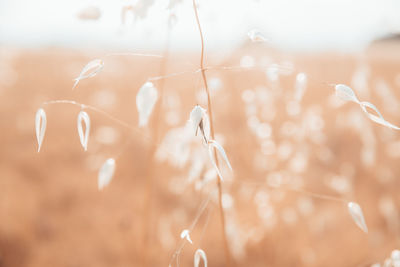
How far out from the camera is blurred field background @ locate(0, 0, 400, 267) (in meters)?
0.80

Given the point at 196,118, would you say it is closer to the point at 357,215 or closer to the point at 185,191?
the point at 357,215

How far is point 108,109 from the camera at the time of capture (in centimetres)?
132

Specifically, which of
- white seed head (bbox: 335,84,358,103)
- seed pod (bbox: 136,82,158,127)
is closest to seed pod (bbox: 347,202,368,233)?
white seed head (bbox: 335,84,358,103)

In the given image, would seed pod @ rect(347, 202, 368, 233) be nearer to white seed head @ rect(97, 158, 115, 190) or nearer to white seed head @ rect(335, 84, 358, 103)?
white seed head @ rect(335, 84, 358, 103)

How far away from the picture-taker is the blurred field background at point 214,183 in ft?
2.63

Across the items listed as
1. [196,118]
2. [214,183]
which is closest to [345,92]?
[196,118]

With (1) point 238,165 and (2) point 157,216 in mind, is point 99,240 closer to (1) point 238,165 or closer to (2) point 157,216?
(2) point 157,216

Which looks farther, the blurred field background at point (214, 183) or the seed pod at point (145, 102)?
the blurred field background at point (214, 183)

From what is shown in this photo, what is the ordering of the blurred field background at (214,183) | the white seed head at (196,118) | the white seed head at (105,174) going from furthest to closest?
the blurred field background at (214,183)
the white seed head at (105,174)
the white seed head at (196,118)

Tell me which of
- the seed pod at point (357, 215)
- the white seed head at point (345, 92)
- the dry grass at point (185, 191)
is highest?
the white seed head at point (345, 92)

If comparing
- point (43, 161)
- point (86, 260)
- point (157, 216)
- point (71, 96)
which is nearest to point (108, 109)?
point (71, 96)

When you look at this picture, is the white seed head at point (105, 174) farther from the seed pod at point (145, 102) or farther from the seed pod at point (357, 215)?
the seed pod at point (357, 215)

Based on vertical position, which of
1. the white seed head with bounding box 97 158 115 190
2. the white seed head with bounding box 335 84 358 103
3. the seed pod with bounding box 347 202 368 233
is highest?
the white seed head with bounding box 335 84 358 103

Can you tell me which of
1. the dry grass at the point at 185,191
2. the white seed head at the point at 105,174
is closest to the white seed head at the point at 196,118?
the white seed head at the point at 105,174
